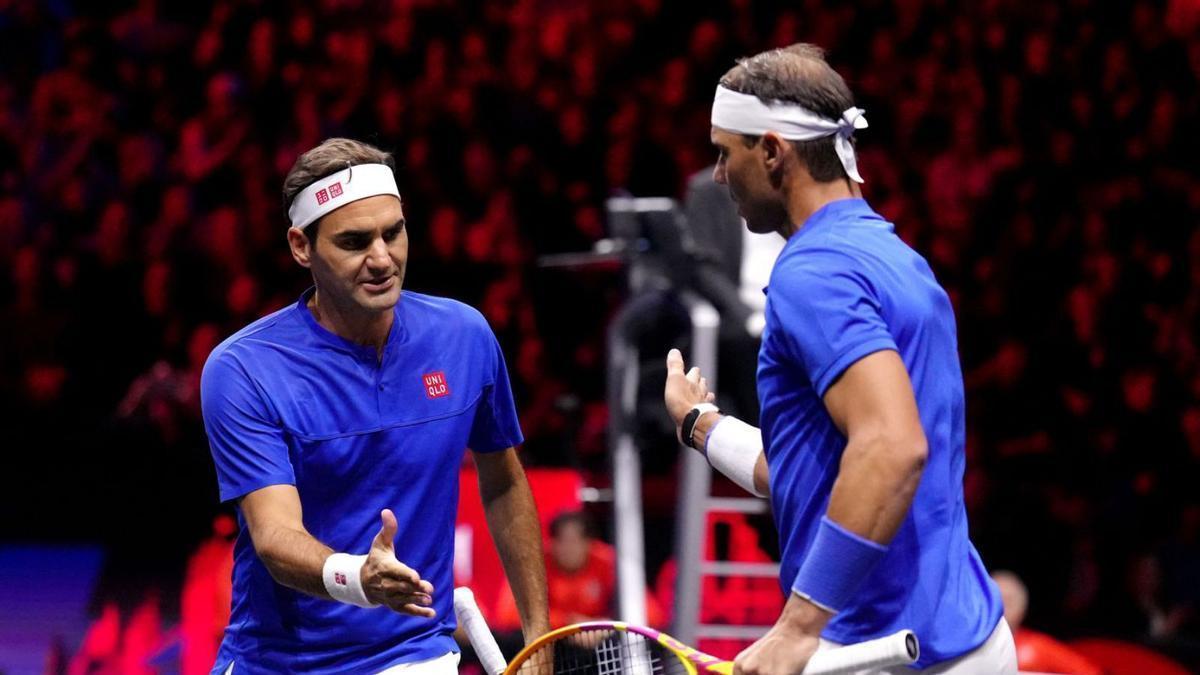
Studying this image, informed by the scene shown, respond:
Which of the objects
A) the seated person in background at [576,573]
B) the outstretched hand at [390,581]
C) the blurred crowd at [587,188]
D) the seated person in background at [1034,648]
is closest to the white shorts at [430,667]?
the outstretched hand at [390,581]

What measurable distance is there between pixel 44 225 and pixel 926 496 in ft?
23.5

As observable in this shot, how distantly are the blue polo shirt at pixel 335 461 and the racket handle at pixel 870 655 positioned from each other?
91 centimetres

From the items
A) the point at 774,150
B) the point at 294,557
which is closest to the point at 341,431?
the point at 294,557

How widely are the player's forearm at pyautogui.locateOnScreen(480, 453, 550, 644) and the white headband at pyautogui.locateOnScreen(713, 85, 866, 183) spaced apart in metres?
0.99

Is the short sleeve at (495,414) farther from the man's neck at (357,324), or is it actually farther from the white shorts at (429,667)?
the white shorts at (429,667)

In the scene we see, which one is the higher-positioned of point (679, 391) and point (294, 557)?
point (679, 391)

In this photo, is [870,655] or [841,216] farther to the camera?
[841,216]

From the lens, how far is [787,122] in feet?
8.07

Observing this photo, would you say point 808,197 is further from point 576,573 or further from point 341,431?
point 576,573

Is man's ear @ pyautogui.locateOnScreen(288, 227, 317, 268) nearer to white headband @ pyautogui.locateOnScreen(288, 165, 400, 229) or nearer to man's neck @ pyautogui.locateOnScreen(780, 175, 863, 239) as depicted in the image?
white headband @ pyautogui.locateOnScreen(288, 165, 400, 229)

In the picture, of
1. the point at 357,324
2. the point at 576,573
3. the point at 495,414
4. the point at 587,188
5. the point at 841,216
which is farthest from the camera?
the point at 587,188

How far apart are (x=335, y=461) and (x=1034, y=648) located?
3.88 metres

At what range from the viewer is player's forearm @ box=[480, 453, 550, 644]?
10.3 feet

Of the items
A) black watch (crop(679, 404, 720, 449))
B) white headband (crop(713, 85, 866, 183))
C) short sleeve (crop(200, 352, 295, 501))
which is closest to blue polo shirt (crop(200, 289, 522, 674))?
short sleeve (crop(200, 352, 295, 501))
